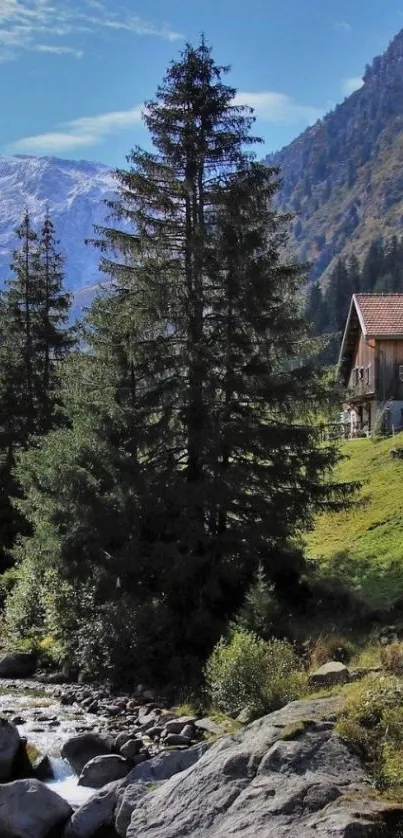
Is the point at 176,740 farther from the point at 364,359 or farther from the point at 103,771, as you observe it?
the point at 364,359

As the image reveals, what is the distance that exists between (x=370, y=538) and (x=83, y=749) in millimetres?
11076

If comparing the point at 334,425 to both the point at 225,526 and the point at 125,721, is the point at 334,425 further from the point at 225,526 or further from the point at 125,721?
the point at 125,721

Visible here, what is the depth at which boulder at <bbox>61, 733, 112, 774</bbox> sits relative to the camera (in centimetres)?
1340

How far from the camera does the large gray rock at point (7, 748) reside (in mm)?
12992

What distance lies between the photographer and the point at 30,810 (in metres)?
11.2

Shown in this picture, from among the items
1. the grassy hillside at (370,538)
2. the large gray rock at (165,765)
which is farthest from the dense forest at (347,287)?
the large gray rock at (165,765)

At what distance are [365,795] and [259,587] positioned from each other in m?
7.97

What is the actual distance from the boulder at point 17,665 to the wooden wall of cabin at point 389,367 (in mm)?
28375

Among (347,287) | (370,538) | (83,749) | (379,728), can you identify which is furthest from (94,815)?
(347,287)

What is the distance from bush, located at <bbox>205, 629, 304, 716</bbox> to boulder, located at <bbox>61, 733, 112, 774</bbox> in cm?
224

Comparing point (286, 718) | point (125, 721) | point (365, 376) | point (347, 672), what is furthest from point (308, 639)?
point (365, 376)

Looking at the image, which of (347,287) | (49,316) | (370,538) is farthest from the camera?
(347,287)

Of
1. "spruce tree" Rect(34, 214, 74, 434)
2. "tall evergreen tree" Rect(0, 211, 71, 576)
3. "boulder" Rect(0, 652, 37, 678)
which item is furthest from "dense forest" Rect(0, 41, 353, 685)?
"spruce tree" Rect(34, 214, 74, 434)

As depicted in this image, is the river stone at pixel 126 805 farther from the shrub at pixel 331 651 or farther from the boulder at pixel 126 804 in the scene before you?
the shrub at pixel 331 651
